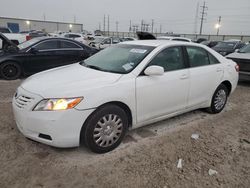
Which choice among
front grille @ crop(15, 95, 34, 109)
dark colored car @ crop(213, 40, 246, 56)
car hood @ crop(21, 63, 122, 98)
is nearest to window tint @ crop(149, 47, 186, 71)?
car hood @ crop(21, 63, 122, 98)

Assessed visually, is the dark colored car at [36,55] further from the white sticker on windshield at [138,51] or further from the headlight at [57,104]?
the headlight at [57,104]

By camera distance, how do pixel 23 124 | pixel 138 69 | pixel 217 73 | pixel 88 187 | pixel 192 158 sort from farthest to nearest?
pixel 217 73, pixel 138 69, pixel 192 158, pixel 23 124, pixel 88 187

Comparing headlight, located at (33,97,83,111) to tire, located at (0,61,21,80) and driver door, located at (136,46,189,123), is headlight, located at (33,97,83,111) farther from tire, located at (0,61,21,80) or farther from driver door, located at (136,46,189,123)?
tire, located at (0,61,21,80)

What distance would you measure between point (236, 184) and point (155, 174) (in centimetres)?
91

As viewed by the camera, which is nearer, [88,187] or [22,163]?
[88,187]

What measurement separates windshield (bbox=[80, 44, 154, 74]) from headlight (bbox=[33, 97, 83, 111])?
0.87 m

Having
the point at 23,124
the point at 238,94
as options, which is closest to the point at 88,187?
the point at 23,124

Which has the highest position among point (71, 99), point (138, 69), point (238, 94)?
point (138, 69)

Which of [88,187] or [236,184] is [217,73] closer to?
[236,184]

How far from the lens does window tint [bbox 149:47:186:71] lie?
3363 mm

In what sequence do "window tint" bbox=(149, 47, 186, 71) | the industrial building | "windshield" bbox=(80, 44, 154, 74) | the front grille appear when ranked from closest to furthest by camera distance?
1. the front grille
2. "windshield" bbox=(80, 44, 154, 74)
3. "window tint" bbox=(149, 47, 186, 71)
4. the industrial building

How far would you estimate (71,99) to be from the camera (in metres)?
2.56

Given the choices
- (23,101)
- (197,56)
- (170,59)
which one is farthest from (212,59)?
(23,101)

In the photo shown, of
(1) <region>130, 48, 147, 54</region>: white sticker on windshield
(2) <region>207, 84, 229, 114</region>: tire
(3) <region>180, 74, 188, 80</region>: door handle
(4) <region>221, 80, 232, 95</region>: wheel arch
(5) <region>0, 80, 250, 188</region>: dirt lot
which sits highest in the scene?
(1) <region>130, 48, 147, 54</region>: white sticker on windshield
